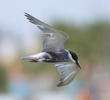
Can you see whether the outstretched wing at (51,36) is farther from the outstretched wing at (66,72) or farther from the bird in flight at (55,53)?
the outstretched wing at (66,72)

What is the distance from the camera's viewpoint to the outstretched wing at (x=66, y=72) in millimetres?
5971

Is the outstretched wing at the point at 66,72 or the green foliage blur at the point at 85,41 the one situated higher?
the outstretched wing at the point at 66,72

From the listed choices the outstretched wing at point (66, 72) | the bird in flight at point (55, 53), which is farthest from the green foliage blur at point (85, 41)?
the bird in flight at point (55, 53)

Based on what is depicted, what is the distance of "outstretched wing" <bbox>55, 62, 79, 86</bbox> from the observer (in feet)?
19.6

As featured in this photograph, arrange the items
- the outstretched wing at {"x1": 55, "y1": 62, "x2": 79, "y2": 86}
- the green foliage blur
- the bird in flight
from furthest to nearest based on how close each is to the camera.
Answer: the green foliage blur → the outstretched wing at {"x1": 55, "y1": 62, "x2": 79, "y2": 86} → the bird in flight

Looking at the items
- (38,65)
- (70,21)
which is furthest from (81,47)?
(70,21)

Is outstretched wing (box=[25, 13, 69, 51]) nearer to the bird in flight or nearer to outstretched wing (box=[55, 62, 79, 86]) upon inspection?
the bird in flight

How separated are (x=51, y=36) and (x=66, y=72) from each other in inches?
13.0

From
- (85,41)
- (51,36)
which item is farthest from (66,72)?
(85,41)

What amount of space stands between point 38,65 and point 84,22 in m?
3.71

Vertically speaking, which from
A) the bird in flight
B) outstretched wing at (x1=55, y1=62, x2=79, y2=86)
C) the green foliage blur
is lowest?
the green foliage blur

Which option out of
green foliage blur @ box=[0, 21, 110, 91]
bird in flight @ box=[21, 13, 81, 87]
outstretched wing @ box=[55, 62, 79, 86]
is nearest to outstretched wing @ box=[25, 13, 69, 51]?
bird in flight @ box=[21, 13, 81, 87]

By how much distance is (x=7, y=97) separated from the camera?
52.4 feet

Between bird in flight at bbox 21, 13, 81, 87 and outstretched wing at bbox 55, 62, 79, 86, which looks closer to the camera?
bird in flight at bbox 21, 13, 81, 87
